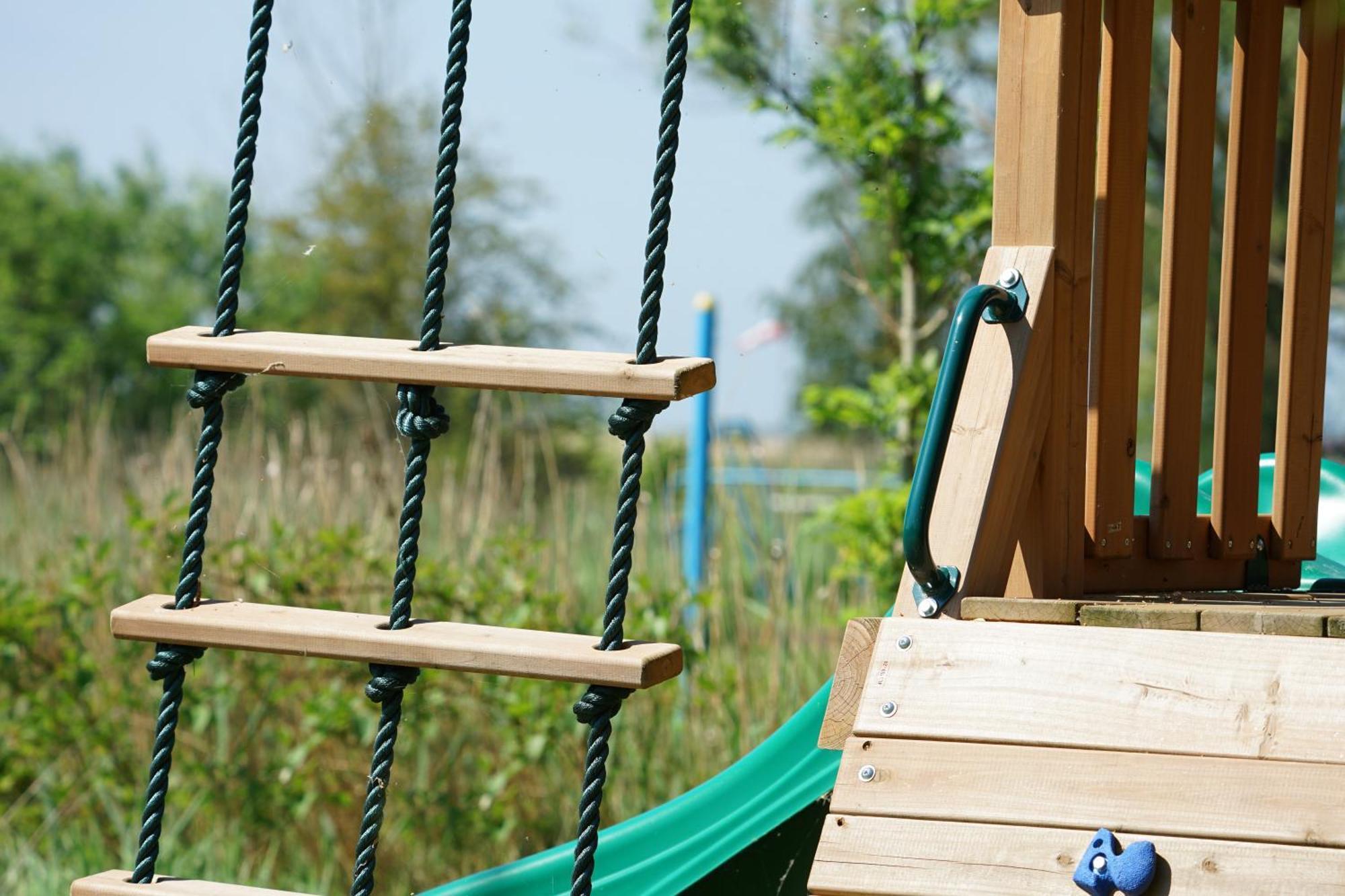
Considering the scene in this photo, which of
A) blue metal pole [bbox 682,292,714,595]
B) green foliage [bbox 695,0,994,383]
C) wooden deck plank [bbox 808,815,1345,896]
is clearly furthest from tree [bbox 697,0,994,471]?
wooden deck plank [bbox 808,815,1345,896]

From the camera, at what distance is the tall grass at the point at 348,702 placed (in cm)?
397

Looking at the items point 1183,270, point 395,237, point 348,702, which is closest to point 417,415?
point 1183,270

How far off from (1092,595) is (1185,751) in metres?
0.60

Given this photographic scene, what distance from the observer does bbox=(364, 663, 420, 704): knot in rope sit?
1.69 m

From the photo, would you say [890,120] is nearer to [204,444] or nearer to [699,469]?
[699,469]

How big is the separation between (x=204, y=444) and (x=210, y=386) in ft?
0.36

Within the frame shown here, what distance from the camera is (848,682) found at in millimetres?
1680

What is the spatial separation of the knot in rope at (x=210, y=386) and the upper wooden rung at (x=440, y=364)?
3 cm

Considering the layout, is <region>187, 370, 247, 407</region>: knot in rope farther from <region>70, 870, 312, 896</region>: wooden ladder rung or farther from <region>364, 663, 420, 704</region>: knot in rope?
<region>70, 870, 312, 896</region>: wooden ladder rung

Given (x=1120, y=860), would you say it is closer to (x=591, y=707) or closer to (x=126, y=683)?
(x=591, y=707)

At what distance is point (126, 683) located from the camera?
4.25 meters

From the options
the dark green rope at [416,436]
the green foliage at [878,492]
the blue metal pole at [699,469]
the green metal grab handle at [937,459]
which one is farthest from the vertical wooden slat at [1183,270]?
the blue metal pole at [699,469]

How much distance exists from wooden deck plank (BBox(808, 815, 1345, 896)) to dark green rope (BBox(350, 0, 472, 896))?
1.87 feet

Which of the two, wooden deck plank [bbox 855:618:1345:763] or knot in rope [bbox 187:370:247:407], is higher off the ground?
knot in rope [bbox 187:370:247:407]
